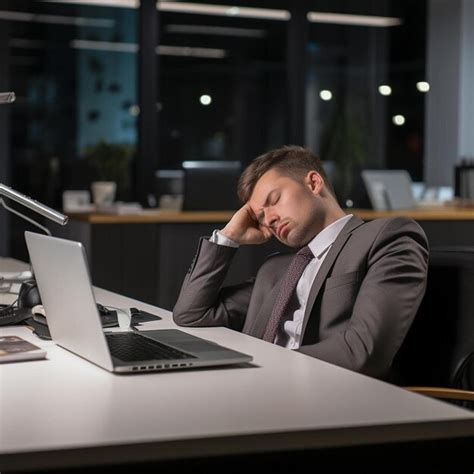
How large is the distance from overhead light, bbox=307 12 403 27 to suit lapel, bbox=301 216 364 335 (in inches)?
231

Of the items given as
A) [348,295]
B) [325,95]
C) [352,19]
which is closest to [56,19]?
[325,95]

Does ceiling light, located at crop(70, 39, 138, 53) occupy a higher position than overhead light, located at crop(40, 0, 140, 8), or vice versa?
overhead light, located at crop(40, 0, 140, 8)

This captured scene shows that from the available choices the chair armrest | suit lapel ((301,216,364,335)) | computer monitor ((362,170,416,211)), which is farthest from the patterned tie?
→ computer monitor ((362,170,416,211))

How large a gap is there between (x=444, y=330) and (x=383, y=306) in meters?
0.36

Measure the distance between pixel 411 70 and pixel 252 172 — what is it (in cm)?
612

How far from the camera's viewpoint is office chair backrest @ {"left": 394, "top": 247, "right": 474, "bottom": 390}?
7.92 ft

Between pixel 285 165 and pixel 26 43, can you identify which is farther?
pixel 26 43

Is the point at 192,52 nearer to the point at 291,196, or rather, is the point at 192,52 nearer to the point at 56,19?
the point at 56,19

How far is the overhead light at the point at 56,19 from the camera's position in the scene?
7.68 metres

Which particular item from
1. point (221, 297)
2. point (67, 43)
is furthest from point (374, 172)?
point (221, 297)

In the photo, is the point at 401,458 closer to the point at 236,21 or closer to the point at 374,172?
the point at 374,172

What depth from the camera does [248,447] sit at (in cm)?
143

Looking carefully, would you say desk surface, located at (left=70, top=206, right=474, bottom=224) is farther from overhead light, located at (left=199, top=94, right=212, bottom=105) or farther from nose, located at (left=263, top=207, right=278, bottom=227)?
nose, located at (left=263, top=207, right=278, bottom=227)

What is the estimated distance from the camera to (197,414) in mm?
1530
